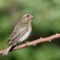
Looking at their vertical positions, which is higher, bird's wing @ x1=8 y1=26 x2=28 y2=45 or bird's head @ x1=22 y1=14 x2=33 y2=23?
bird's head @ x1=22 y1=14 x2=33 y2=23

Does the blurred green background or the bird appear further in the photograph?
the blurred green background

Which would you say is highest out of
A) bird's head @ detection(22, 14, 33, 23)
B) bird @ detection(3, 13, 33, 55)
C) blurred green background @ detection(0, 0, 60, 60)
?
bird's head @ detection(22, 14, 33, 23)

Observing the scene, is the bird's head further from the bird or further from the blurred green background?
the blurred green background

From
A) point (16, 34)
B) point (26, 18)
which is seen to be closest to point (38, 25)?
point (26, 18)

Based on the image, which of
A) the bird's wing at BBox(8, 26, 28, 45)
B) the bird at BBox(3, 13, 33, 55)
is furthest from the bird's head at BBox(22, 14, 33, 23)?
the bird's wing at BBox(8, 26, 28, 45)

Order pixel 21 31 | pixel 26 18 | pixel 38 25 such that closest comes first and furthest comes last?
pixel 21 31 → pixel 26 18 → pixel 38 25

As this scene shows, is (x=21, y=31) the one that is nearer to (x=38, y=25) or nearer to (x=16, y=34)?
(x=16, y=34)

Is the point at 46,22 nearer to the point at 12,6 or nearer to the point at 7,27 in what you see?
the point at 7,27

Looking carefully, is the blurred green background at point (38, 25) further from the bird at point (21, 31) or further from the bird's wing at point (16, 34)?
the bird's wing at point (16, 34)
